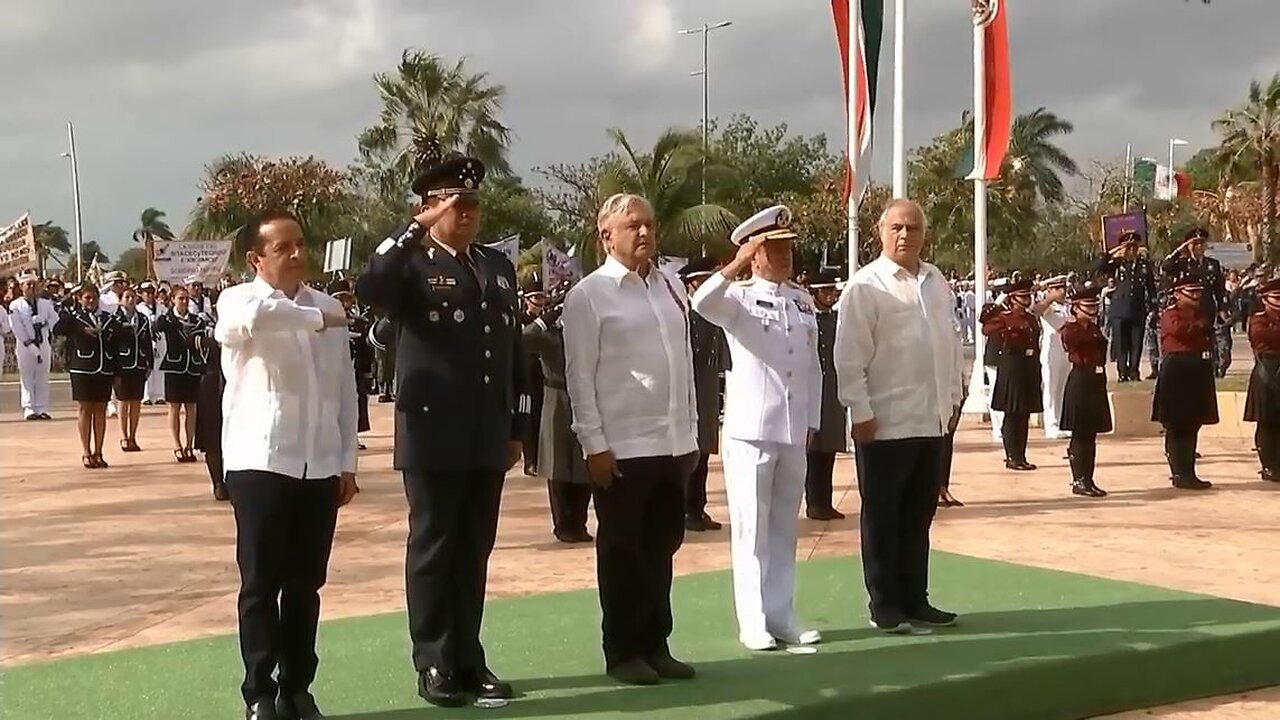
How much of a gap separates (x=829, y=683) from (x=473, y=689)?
4.08ft

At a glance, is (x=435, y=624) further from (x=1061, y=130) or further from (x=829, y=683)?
(x=1061, y=130)

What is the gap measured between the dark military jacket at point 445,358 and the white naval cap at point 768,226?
1.15 m

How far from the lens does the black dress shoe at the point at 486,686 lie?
4.79 meters

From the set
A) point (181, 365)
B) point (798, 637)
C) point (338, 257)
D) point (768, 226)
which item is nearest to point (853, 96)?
point (181, 365)

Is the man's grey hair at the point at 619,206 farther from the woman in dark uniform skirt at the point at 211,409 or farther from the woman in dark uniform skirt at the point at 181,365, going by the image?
the woman in dark uniform skirt at the point at 181,365

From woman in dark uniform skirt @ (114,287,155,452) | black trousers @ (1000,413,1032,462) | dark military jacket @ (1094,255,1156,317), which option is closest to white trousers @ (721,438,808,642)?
black trousers @ (1000,413,1032,462)

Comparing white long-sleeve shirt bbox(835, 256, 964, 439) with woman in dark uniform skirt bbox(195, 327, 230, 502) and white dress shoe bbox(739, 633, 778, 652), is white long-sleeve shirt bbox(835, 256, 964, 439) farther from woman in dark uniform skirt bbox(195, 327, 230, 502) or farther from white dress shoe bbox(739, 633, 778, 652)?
woman in dark uniform skirt bbox(195, 327, 230, 502)

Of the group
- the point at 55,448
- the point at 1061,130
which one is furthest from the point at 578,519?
the point at 1061,130

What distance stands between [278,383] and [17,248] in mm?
6362

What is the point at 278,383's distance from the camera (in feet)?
14.8

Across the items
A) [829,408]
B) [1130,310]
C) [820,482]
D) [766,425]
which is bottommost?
[820,482]

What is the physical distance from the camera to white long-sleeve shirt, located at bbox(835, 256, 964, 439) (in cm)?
597

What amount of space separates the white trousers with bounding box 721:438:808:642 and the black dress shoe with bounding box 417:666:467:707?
1323mm

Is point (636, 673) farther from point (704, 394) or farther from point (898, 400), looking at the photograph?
point (704, 394)
